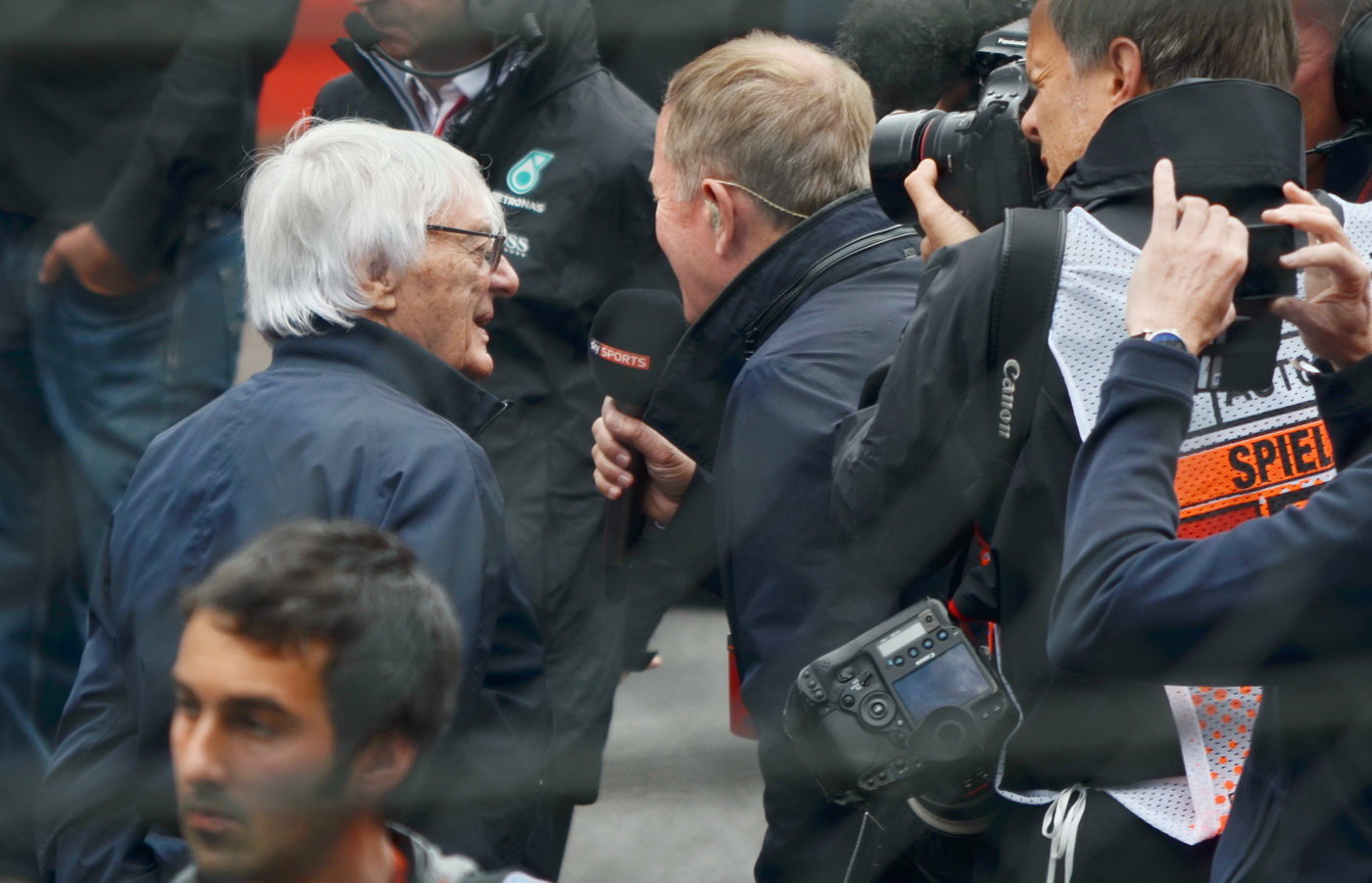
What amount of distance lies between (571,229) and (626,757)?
98 cm

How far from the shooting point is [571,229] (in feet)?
7.22

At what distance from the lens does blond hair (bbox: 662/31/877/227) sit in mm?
1695

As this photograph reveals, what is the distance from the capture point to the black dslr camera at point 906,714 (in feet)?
4.07

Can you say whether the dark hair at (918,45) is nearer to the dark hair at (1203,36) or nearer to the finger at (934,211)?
the finger at (934,211)

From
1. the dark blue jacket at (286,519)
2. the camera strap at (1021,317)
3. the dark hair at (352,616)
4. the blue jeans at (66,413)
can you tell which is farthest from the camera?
the blue jeans at (66,413)

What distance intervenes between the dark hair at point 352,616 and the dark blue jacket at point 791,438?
1.82 ft

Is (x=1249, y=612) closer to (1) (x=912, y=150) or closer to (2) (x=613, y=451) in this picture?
(1) (x=912, y=150)

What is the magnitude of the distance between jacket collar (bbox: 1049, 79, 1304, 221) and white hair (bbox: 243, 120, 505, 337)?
628mm

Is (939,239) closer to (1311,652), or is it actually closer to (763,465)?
(763,465)

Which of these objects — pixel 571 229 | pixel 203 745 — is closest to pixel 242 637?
pixel 203 745


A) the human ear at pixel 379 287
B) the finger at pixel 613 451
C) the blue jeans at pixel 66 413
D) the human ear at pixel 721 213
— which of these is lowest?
the blue jeans at pixel 66 413

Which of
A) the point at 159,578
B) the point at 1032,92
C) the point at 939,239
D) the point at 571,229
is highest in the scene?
the point at 1032,92

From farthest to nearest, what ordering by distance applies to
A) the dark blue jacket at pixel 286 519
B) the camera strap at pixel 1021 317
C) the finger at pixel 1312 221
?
the dark blue jacket at pixel 286 519, the camera strap at pixel 1021 317, the finger at pixel 1312 221

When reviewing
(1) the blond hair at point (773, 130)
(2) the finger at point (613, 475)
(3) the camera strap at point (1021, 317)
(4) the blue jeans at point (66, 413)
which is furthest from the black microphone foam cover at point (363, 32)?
(3) the camera strap at point (1021, 317)
